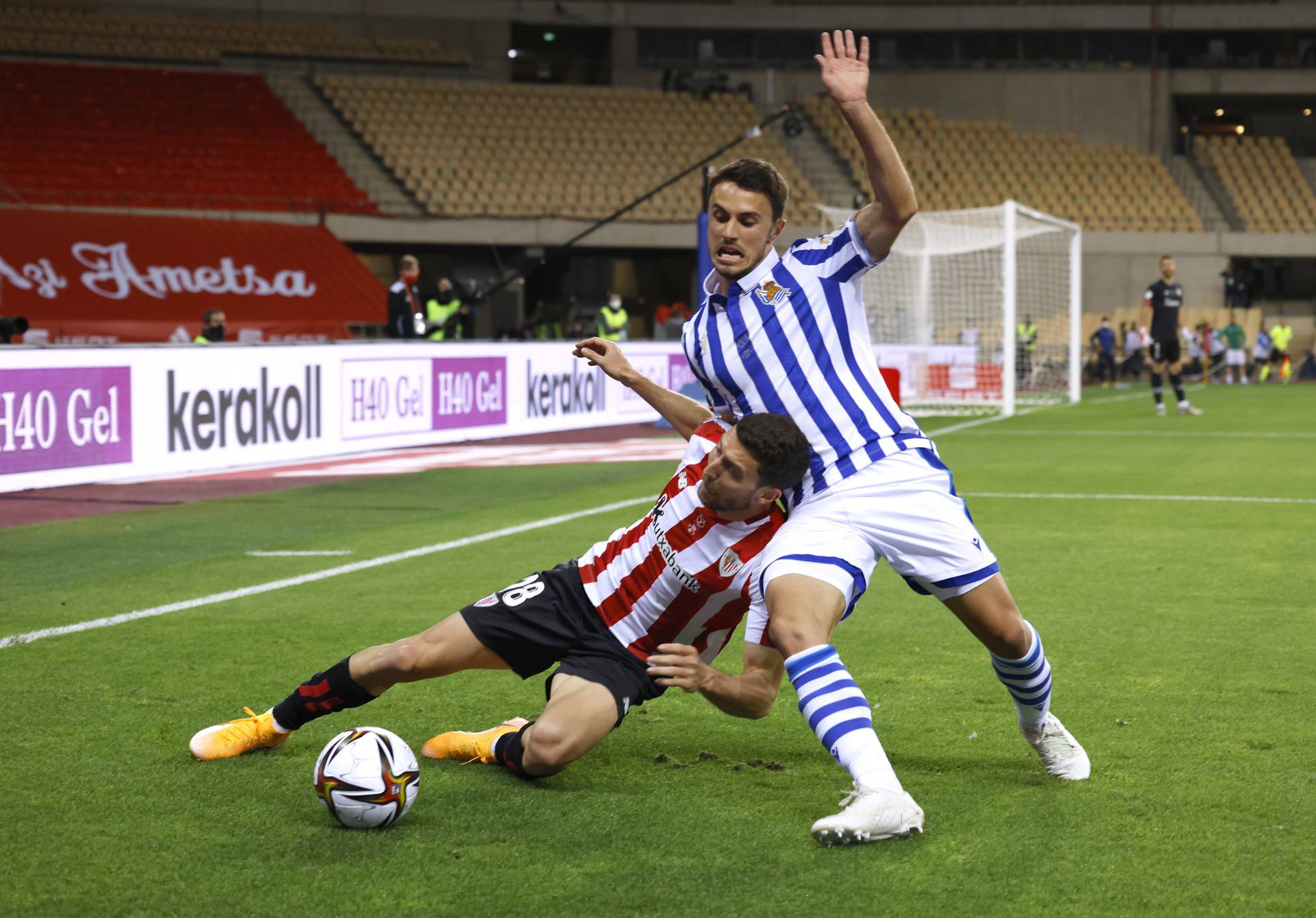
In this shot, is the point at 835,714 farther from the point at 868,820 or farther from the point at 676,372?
the point at 676,372

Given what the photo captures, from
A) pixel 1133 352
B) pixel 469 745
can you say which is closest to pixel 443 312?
pixel 469 745

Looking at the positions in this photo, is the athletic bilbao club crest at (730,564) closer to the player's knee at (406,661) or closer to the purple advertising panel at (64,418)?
the player's knee at (406,661)

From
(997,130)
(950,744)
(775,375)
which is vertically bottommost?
(950,744)

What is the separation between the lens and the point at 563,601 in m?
4.04

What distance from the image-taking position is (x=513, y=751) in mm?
3916

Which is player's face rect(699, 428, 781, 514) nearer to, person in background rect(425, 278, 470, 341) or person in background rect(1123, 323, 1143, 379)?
person in background rect(425, 278, 470, 341)

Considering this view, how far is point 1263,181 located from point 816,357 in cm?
3896

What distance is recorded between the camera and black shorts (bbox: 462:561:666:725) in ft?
12.9

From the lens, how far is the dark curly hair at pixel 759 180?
12.0ft

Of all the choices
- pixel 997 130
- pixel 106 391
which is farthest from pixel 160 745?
pixel 997 130

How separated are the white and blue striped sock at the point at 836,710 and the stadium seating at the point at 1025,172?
106ft

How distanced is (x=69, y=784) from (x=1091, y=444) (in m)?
13.1

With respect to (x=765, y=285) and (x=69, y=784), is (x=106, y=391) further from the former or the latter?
(x=765, y=285)

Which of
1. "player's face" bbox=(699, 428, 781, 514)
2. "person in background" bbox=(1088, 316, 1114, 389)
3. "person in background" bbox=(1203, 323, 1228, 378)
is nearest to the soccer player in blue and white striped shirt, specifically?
"player's face" bbox=(699, 428, 781, 514)
